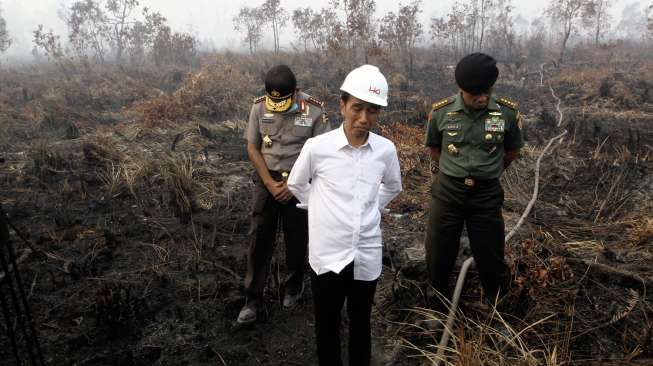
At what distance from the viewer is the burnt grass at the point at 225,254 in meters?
2.68

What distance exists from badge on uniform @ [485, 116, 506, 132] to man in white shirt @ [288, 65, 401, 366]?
89 centimetres

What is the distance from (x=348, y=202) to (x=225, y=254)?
2507 mm

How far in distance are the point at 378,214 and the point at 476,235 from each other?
0.95 m

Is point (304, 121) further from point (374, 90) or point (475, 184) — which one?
point (475, 184)

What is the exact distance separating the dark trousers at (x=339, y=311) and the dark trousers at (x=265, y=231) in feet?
2.63

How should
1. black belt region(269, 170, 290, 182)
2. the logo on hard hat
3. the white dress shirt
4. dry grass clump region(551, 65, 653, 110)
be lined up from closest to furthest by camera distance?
the logo on hard hat → the white dress shirt → black belt region(269, 170, 290, 182) → dry grass clump region(551, 65, 653, 110)

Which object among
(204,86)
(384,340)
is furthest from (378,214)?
(204,86)

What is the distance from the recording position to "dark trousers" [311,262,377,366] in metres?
1.92

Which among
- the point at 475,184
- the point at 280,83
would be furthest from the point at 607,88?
the point at 280,83

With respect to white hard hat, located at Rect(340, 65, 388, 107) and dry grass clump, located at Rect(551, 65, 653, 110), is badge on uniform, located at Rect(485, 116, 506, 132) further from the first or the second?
dry grass clump, located at Rect(551, 65, 653, 110)

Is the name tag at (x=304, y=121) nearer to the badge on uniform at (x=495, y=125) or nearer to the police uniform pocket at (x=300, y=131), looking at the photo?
the police uniform pocket at (x=300, y=131)

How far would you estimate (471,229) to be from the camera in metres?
2.58

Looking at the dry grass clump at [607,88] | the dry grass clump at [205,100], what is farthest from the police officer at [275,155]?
the dry grass clump at [607,88]

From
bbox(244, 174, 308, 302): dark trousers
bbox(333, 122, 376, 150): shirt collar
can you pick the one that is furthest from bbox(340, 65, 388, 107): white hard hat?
bbox(244, 174, 308, 302): dark trousers
